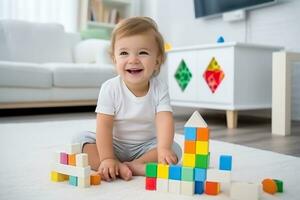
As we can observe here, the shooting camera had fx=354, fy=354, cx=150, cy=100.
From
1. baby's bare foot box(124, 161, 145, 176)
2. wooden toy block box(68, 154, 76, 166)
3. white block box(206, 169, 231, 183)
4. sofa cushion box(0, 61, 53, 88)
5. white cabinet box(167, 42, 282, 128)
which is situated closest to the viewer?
white block box(206, 169, 231, 183)

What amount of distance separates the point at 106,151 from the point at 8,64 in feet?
5.66

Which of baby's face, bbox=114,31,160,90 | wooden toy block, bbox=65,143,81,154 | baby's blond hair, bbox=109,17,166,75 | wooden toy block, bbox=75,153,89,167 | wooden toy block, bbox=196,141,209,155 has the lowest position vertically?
wooden toy block, bbox=75,153,89,167

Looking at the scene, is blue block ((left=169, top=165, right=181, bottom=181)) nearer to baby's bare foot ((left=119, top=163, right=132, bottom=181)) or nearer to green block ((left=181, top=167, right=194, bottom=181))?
green block ((left=181, top=167, right=194, bottom=181))

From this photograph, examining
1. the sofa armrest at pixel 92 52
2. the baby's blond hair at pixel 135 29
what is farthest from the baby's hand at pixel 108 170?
the sofa armrest at pixel 92 52

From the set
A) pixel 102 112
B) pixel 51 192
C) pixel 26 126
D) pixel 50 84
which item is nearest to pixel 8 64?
pixel 50 84

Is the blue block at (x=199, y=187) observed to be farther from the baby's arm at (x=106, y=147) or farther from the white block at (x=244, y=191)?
the baby's arm at (x=106, y=147)

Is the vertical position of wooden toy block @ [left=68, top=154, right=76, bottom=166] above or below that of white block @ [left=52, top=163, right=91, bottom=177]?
above

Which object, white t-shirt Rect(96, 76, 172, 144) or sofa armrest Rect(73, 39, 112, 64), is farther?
sofa armrest Rect(73, 39, 112, 64)

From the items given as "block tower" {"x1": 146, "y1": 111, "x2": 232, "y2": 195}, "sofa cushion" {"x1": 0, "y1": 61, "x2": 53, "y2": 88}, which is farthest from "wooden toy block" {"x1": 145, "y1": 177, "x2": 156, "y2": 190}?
"sofa cushion" {"x1": 0, "y1": 61, "x2": 53, "y2": 88}

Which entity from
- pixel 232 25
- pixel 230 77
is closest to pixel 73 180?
pixel 230 77

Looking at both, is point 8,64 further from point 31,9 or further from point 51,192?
point 51,192

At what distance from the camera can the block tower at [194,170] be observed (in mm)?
708

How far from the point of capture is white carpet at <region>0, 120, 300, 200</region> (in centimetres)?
76

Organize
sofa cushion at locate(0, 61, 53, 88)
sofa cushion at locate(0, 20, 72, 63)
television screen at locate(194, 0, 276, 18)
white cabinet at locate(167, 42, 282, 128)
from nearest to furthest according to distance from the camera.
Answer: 1. white cabinet at locate(167, 42, 282, 128)
2. sofa cushion at locate(0, 61, 53, 88)
3. television screen at locate(194, 0, 276, 18)
4. sofa cushion at locate(0, 20, 72, 63)
